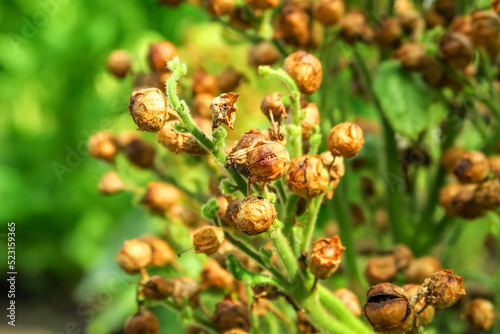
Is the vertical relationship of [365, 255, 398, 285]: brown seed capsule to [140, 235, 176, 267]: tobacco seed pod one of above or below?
below

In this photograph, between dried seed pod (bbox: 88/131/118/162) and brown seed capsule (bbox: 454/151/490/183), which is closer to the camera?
brown seed capsule (bbox: 454/151/490/183)

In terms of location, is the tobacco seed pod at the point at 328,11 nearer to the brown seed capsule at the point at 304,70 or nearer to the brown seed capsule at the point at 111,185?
the brown seed capsule at the point at 304,70

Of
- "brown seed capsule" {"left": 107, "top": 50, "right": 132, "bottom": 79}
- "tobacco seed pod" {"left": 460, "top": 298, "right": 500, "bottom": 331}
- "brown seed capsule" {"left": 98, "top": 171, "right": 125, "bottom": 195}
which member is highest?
"brown seed capsule" {"left": 107, "top": 50, "right": 132, "bottom": 79}

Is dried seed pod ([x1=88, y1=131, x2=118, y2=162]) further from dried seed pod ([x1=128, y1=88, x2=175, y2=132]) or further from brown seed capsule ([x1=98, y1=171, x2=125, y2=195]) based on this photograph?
dried seed pod ([x1=128, y1=88, x2=175, y2=132])

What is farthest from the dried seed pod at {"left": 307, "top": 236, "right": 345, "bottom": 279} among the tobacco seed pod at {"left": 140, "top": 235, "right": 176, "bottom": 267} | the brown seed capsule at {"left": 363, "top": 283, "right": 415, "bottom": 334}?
the tobacco seed pod at {"left": 140, "top": 235, "right": 176, "bottom": 267}

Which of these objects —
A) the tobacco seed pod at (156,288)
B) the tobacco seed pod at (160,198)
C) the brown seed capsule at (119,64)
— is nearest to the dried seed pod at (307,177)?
the tobacco seed pod at (156,288)

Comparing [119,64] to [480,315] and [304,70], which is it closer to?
[304,70]

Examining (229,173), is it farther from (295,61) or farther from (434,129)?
(434,129)
